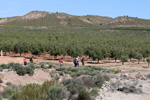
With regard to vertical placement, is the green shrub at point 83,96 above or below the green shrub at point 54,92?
below

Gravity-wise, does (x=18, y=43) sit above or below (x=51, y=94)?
above

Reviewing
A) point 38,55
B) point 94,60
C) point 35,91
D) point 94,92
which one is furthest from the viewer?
point 38,55

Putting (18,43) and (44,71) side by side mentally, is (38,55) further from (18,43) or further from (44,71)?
(44,71)

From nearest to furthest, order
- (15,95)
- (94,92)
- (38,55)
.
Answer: (15,95)
(94,92)
(38,55)

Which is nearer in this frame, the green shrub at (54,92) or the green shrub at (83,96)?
Answer: the green shrub at (54,92)

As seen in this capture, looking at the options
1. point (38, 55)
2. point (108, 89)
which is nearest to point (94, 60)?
point (38, 55)

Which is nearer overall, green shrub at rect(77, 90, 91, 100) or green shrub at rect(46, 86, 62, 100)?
green shrub at rect(46, 86, 62, 100)

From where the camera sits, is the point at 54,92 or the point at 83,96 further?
the point at 83,96

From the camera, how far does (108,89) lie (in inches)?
756

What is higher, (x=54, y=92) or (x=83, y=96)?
→ (x=54, y=92)

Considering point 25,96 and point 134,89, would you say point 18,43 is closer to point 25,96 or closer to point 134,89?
point 134,89

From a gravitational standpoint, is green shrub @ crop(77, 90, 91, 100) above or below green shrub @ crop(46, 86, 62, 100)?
below

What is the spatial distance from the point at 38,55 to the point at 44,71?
39.4 meters

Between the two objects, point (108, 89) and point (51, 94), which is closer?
point (51, 94)
